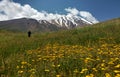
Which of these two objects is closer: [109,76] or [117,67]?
[109,76]

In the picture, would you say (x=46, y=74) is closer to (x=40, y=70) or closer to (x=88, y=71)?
(x=40, y=70)

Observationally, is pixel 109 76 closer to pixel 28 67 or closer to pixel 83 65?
pixel 83 65

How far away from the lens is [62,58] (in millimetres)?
9695

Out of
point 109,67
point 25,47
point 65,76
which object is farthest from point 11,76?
point 25,47

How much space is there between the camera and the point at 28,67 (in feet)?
29.9

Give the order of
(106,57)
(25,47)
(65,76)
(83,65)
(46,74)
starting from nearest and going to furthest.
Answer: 1. (65,76)
2. (46,74)
3. (83,65)
4. (106,57)
5. (25,47)

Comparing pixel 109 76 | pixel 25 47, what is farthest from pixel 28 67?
pixel 25 47

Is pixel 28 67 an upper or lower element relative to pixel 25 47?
lower

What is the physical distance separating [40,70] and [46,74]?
42 cm

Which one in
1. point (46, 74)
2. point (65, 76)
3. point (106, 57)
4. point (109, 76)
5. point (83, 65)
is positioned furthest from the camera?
point (106, 57)

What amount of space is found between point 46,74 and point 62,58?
176cm

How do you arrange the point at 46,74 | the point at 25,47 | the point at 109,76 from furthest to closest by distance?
1. the point at 25,47
2. the point at 46,74
3. the point at 109,76

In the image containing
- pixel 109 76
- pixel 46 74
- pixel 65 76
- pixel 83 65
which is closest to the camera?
pixel 109 76

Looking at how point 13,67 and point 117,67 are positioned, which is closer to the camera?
point 117,67
